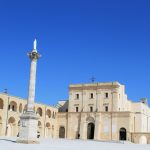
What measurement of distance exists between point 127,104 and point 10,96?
2348 centimetres

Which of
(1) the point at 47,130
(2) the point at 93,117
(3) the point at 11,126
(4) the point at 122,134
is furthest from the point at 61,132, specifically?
(3) the point at 11,126

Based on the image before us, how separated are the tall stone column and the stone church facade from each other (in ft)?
66.0

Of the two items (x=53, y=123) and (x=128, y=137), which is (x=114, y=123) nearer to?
(x=128, y=137)

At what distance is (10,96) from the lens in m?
49.8

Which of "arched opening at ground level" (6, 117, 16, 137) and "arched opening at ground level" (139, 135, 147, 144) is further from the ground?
"arched opening at ground level" (6, 117, 16, 137)

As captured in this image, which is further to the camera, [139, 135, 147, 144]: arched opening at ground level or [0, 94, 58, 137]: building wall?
[139, 135, 147, 144]: arched opening at ground level

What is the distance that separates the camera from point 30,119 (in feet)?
97.3

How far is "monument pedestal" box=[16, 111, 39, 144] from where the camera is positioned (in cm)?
2914

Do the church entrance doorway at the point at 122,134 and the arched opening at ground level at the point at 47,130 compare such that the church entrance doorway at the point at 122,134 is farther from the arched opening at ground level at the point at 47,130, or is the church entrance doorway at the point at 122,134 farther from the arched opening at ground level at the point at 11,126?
the arched opening at ground level at the point at 11,126

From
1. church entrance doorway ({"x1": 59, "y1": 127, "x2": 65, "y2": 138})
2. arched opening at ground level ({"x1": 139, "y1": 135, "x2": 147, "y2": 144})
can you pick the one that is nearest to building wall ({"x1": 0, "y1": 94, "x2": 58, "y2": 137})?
church entrance doorway ({"x1": 59, "y1": 127, "x2": 65, "y2": 138})

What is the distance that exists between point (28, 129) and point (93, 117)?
28921 mm

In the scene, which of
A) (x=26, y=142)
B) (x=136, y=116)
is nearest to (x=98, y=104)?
(x=136, y=116)

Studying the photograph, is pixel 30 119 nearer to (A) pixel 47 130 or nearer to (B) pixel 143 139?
(B) pixel 143 139

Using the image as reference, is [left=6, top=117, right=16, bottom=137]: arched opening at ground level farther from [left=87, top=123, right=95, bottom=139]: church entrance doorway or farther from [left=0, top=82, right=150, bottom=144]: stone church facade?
[left=87, top=123, right=95, bottom=139]: church entrance doorway
